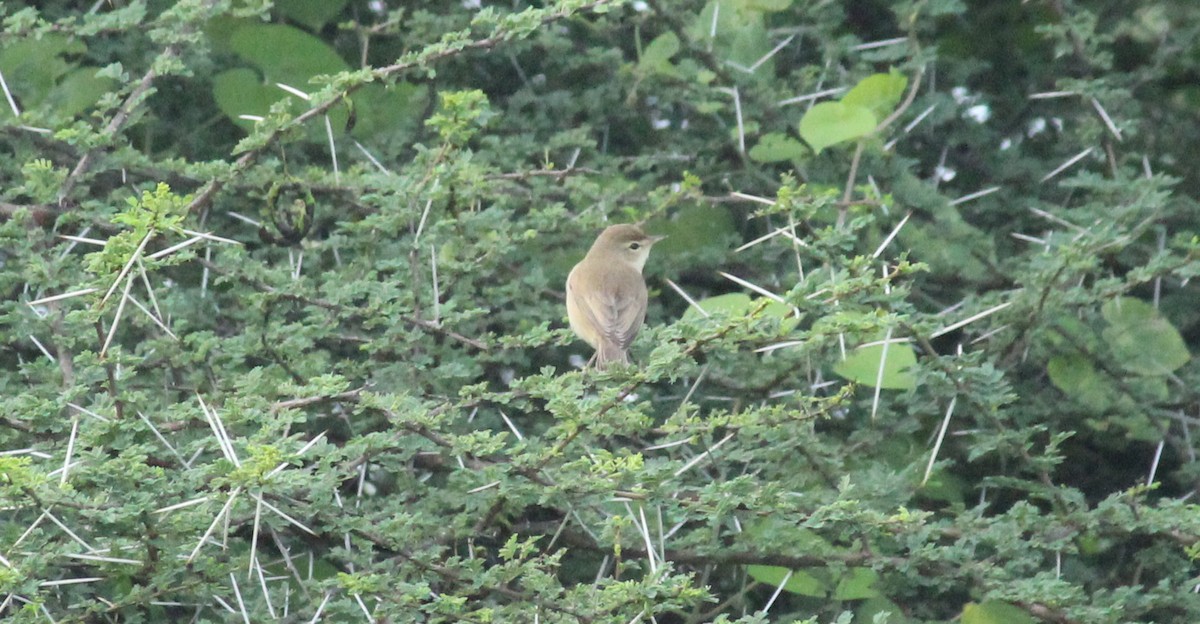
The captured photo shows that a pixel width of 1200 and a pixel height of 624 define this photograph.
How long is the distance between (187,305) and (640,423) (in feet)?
5.27

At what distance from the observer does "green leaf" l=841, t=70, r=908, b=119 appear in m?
5.22

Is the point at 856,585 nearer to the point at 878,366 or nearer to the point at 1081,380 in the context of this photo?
the point at 878,366

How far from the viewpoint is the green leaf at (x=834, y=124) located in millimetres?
5074

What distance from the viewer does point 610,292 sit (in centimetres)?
522

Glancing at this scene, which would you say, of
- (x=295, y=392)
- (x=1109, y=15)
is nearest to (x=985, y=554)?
(x=295, y=392)

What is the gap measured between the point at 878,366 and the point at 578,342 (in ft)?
4.70

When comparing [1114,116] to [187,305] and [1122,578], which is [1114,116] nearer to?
[1122,578]

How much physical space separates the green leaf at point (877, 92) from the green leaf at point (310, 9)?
1809 mm

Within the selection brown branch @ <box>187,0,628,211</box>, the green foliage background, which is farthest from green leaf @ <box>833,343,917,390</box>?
brown branch @ <box>187,0,628,211</box>

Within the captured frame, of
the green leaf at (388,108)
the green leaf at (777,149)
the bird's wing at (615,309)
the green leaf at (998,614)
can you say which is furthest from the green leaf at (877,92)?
the green leaf at (998,614)

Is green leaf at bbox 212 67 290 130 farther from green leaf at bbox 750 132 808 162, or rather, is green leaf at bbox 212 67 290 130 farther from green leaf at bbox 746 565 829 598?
green leaf at bbox 746 565 829 598

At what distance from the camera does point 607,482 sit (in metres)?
3.54

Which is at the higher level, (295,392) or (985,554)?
(295,392)

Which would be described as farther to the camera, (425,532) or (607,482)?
(425,532)
